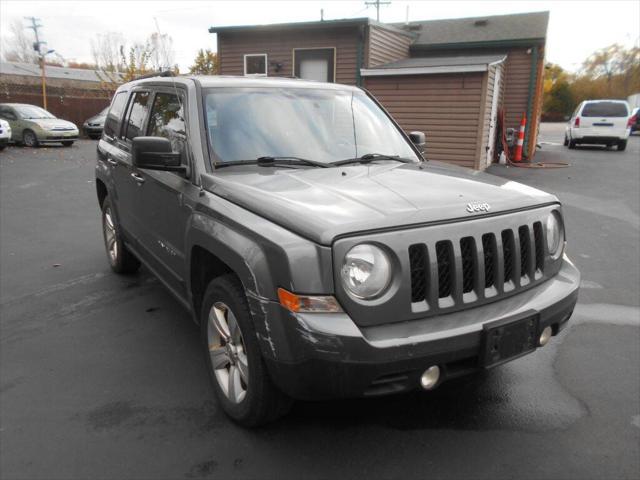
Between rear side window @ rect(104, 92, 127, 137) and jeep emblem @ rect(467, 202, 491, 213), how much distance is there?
347 cm

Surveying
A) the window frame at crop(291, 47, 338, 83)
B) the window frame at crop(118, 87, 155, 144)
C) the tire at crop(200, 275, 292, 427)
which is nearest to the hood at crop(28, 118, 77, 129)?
the window frame at crop(291, 47, 338, 83)

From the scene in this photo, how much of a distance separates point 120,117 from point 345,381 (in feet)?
12.0

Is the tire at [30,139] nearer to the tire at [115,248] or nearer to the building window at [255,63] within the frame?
the building window at [255,63]

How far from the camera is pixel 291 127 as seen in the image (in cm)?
352

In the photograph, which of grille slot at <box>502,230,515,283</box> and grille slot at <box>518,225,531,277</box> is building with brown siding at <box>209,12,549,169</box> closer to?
grille slot at <box>518,225,531,277</box>

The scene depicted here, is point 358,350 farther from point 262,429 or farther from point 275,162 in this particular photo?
point 275,162

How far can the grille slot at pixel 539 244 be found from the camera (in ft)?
9.30

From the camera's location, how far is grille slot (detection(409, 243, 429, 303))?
2.37 meters

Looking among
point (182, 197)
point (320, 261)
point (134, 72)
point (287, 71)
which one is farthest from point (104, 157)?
point (134, 72)

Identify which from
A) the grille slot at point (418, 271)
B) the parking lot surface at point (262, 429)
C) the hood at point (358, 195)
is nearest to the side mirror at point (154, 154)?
the hood at point (358, 195)

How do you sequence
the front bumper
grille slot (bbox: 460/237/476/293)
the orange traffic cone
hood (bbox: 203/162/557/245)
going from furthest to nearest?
the orange traffic cone → grille slot (bbox: 460/237/476/293) → hood (bbox: 203/162/557/245) → the front bumper

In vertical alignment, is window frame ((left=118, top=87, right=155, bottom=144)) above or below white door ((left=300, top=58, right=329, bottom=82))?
below

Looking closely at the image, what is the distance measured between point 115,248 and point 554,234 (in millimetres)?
4165

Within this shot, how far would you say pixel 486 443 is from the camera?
278 cm
